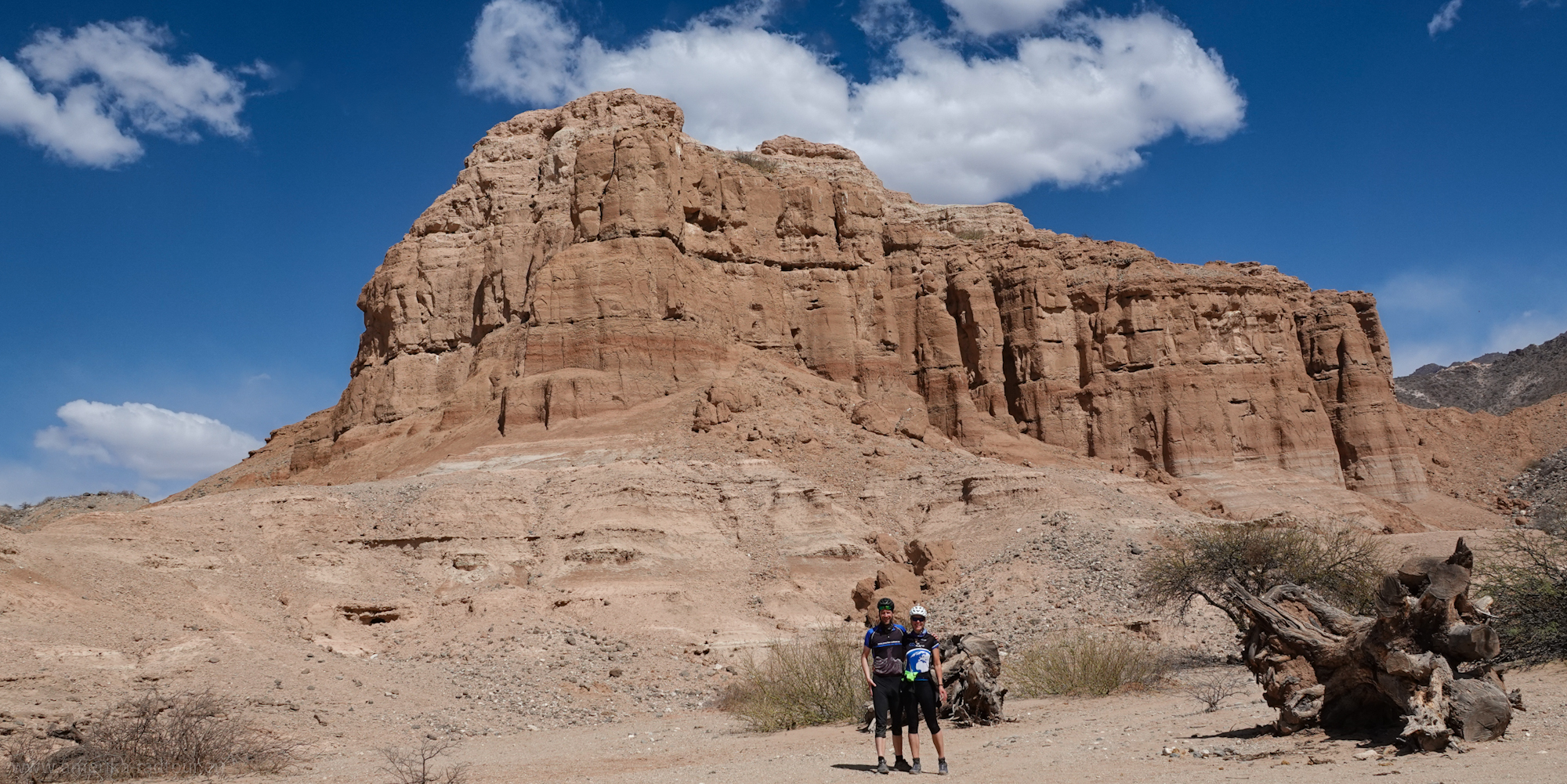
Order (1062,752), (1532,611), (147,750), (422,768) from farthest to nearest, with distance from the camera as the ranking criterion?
(1532,611), (147,750), (422,768), (1062,752)

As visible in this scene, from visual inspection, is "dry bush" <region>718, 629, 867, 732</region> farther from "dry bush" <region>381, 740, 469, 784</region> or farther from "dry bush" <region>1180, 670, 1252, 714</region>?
"dry bush" <region>1180, 670, 1252, 714</region>

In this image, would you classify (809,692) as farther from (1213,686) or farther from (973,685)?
(1213,686)

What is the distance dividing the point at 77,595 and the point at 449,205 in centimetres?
4401

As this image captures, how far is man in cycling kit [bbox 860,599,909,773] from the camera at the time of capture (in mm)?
11945

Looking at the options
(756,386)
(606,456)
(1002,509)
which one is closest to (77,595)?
(606,456)

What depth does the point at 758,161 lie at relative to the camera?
69625mm

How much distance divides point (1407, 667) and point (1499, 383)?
12139 cm

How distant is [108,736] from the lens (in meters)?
13.6

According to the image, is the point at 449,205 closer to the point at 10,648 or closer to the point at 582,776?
the point at 10,648

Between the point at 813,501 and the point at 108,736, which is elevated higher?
the point at 813,501

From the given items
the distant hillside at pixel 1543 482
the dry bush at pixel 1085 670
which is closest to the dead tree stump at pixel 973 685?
the dry bush at pixel 1085 670

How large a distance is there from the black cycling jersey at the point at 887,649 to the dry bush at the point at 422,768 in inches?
179

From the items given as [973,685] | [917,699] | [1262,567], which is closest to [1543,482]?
[1262,567]

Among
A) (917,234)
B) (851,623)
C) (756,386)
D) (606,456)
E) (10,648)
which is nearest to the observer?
(10,648)
